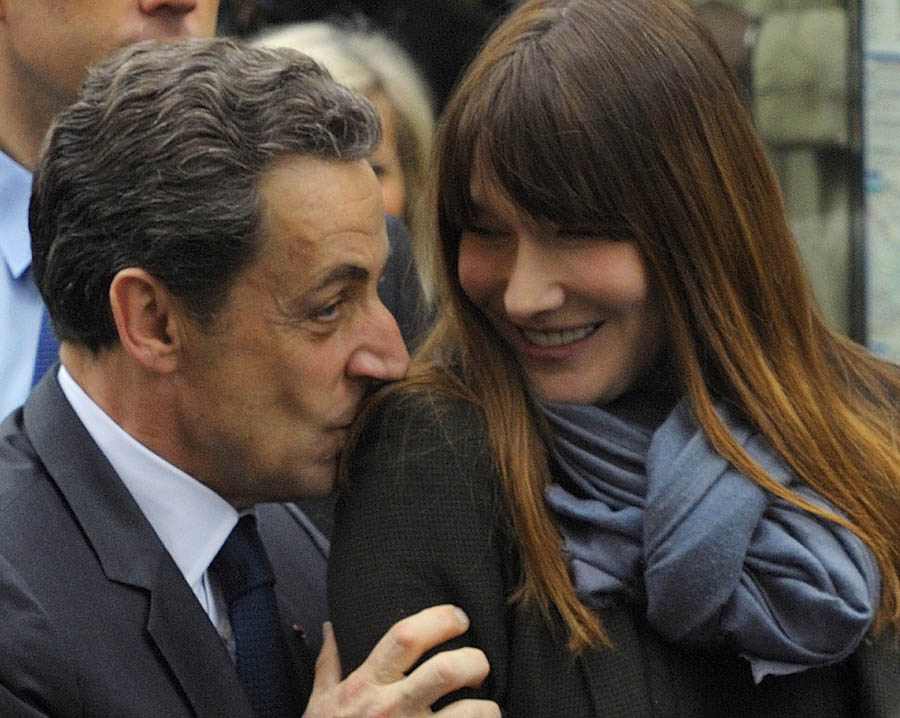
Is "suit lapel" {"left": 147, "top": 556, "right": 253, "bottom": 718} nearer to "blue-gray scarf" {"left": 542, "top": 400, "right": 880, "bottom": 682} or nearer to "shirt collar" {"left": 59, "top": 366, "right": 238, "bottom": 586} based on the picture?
"shirt collar" {"left": 59, "top": 366, "right": 238, "bottom": 586}

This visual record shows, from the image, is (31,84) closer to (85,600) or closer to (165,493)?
(165,493)

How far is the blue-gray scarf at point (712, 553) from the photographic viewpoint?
2.34 meters

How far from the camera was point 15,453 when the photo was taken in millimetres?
2656

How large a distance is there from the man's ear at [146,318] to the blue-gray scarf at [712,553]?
0.64m

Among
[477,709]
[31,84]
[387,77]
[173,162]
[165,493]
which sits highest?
[173,162]

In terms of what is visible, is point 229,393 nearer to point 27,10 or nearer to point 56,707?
point 56,707

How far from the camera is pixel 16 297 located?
3.26 meters

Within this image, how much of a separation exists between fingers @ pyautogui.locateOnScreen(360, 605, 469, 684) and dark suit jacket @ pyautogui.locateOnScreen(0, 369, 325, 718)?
301 mm

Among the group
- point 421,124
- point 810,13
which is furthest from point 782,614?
point 810,13

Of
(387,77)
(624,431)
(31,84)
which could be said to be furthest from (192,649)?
(387,77)

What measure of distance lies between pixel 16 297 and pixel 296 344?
2.77ft

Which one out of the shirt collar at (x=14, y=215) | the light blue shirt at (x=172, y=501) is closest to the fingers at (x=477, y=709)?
the light blue shirt at (x=172, y=501)

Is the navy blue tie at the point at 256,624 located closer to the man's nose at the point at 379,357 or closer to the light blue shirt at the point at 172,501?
the light blue shirt at the point at 172,501

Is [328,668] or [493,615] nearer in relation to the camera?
[493,615]
